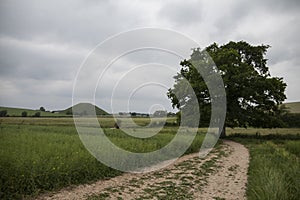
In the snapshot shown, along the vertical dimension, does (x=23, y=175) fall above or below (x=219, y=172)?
above

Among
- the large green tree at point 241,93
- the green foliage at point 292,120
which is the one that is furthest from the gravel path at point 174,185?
the green foliage at point 292,120

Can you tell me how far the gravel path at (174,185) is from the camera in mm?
7027

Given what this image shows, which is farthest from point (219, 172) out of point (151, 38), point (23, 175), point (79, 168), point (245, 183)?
point (151, 38)

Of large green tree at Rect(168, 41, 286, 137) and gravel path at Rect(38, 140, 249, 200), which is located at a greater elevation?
large green tree at Rect(168, 41, 286, 137)

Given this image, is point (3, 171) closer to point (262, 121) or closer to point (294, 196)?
point (294, 196)

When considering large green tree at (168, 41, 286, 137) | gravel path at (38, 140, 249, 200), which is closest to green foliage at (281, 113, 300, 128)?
large green tree at (168, 41, 286, 137)

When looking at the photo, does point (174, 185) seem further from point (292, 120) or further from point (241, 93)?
point (292, 120)

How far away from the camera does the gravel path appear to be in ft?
23.1

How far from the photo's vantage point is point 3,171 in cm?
641

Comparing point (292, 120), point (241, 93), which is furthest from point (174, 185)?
point (292, 120)

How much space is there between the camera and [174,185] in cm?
820

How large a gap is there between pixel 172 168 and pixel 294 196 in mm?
5791

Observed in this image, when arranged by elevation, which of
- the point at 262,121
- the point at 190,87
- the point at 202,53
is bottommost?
the point at 262,121

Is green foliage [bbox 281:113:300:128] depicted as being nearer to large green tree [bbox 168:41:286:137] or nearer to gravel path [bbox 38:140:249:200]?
large green tree [bbox 168:41:286:137]
